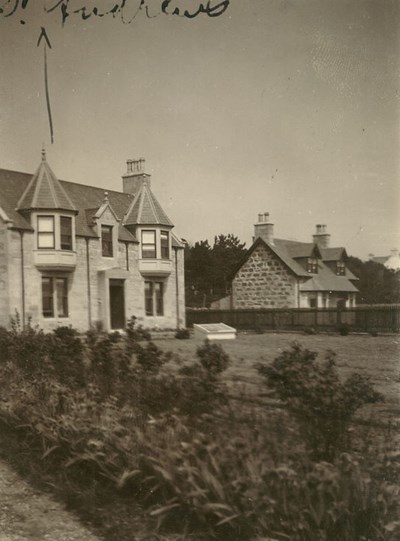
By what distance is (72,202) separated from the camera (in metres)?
19.6

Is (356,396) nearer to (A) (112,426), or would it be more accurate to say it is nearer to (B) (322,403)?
(B) (322,403)

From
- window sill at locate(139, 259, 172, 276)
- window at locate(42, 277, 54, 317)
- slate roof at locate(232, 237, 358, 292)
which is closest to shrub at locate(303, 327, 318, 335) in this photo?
slate roof at locate(232, 237, 358, 292)

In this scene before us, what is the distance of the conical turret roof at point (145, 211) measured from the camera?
18.8 metres

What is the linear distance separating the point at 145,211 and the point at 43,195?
3.57m

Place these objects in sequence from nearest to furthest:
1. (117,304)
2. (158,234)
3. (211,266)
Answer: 1. (211,266)
2. (117,304)
3. (158,234)

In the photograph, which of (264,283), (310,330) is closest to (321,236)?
(310,330)

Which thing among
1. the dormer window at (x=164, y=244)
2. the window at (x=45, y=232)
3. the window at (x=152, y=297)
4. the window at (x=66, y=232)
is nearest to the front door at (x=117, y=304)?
the window at (x=152, y=297)

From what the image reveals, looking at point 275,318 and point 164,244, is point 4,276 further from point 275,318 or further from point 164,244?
point 275,318

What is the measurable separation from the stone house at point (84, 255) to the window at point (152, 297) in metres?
0.02

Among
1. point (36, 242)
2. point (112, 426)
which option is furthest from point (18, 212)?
point (112, 426)

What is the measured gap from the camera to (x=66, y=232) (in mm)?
18547

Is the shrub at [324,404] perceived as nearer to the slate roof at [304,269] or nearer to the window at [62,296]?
the slate roof at [304,269]

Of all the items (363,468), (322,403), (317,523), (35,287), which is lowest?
(317,523)

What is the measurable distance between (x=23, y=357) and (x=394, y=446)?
6.08 metres
